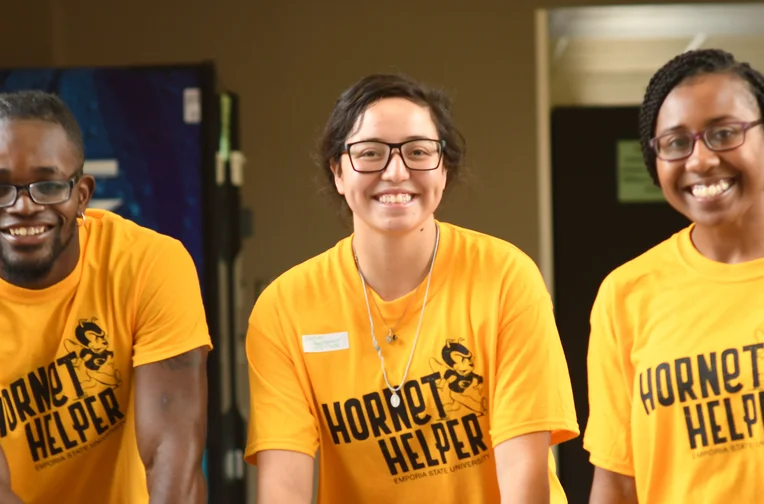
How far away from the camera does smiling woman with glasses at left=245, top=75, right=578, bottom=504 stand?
2086 millimetres

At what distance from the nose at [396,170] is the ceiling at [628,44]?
269 centimetres

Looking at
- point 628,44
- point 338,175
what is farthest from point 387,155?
point 628,44

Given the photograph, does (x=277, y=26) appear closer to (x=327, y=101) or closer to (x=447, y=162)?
(x=327, y=101)

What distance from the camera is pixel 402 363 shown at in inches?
83.1

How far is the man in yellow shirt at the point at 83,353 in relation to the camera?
208cm

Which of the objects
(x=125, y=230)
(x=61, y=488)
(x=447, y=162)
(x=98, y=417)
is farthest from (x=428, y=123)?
(x=61, y=488)

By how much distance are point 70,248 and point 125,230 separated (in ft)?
0.42

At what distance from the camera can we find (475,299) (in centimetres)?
212

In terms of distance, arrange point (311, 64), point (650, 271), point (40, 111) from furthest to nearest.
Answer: point (311, 64), point (40, 111), point (650, 271)

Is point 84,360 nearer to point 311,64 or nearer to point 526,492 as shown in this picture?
point 526,492

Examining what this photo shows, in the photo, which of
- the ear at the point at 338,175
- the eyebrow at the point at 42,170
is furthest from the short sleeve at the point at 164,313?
the ear at the point at 338,175

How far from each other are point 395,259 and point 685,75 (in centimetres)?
65

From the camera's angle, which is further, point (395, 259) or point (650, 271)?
point (395, 259)

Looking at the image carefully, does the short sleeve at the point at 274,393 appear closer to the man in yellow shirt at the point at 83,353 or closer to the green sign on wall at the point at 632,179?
the man in yellow shirt at the point at 83,353
